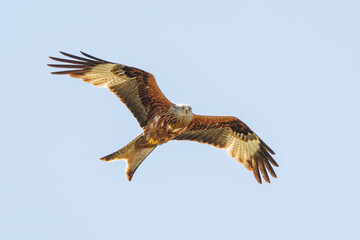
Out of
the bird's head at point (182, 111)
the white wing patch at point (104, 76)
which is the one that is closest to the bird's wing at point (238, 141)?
the bird's head at point (182, 111)

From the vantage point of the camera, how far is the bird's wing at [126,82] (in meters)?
12.4

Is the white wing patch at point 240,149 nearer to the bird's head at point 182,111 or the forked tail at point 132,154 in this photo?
the bird's head at point 182,111

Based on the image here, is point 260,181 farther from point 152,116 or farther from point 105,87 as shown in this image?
point 105,87

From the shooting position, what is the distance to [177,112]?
41.2 ft

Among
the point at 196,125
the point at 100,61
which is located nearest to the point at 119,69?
the point at 100,61

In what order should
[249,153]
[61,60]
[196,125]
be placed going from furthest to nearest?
[249,153]
[196,125]
[61,60]

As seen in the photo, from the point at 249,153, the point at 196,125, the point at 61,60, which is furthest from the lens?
the point at 249,153

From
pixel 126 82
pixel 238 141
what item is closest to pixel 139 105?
pixel 126 82

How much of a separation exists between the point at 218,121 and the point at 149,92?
6.52 ft

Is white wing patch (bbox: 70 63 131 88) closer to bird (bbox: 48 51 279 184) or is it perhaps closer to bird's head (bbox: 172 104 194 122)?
bird (bbox: 48 51 279 184)

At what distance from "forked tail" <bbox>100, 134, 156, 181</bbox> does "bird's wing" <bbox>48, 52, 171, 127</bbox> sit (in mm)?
470

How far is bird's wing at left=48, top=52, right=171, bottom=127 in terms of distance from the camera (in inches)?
488

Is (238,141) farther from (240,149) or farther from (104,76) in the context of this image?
(104,76)

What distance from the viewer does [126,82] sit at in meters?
12.6
